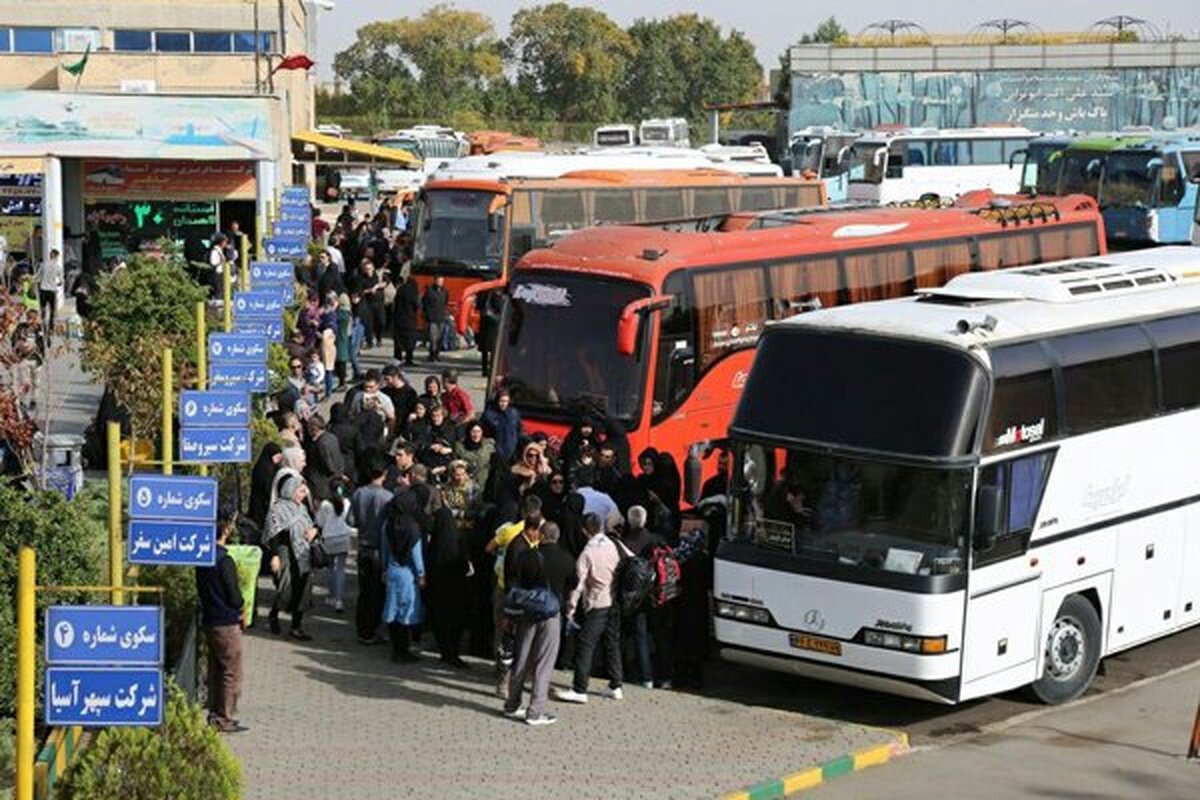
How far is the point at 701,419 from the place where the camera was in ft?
77.3

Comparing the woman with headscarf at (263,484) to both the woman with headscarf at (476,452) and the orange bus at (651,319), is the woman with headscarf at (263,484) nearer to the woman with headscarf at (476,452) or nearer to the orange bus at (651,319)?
the woman with headscarf at (476,452)

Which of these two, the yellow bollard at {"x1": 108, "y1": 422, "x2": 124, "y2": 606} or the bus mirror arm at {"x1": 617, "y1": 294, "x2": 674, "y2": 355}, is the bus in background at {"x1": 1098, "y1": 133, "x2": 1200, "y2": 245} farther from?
the yellow bollard at {"x1": 108, "y1": 422, "x2": 124, "y2": 606}

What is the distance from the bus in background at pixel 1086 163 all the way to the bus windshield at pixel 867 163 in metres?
14.4

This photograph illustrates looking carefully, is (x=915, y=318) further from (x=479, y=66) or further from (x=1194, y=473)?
(x=479, y=66)

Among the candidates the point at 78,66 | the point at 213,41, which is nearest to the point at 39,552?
the point at 78,66

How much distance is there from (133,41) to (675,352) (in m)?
36.3

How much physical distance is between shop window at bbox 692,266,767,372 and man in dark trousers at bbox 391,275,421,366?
35.0 ft

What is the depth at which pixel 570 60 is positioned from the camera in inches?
5404

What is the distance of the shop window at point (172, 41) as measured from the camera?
55875 mm

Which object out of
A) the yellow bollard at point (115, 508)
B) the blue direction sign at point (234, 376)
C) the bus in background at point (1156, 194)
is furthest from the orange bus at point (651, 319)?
the bus in background at point (1156, 194)

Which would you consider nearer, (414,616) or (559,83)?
(414,616)

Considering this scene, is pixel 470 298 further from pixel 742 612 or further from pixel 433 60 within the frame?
pixel 433 60

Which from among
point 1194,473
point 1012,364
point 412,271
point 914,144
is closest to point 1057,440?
point 1012,364

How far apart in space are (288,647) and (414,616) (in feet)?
4.64
